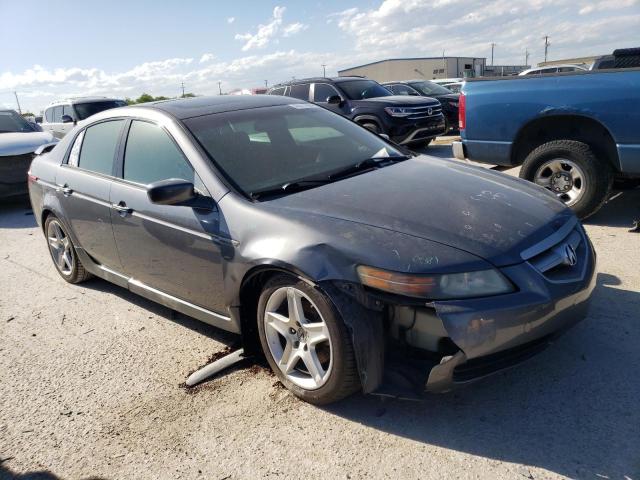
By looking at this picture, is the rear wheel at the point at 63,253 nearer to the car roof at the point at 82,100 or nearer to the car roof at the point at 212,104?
the car roof at the point at 212,104

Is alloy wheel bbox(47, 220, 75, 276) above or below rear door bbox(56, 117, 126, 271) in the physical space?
below

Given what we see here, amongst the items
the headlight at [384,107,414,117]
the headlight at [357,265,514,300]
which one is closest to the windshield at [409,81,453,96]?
the headlight at [384,107,414,117]

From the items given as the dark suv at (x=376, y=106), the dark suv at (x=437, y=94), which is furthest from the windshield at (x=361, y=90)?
the dark suv at (x=437, y=94)

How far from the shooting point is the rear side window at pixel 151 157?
137 inches

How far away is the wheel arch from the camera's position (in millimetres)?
5203

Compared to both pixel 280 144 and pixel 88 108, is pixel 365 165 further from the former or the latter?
pixel 88 108

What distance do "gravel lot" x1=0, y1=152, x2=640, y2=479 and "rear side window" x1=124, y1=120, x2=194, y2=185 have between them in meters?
1.19

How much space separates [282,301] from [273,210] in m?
0.50

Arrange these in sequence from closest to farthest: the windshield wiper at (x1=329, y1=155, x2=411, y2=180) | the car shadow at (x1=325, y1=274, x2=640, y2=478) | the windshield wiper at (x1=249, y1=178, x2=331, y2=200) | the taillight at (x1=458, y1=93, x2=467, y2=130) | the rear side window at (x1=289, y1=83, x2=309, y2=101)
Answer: the car shadow at (x1=325, y1=274, x2=640, y2=478), the windshield wiper at (x1=249, y1=178, x2=331, y2=200), the windshield wiper at (x1=329, y1=155, x2=411, y2=180), the taillight at (x1=458, y1=93, x2=467, y2=130), the rear side window at (x1=289, y1=83, x2=309, y2=101)

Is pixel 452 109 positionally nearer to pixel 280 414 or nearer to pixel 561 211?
pixel 561 211

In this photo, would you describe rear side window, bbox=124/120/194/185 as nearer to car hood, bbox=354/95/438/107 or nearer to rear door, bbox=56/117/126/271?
rear door, bbox=56/117/126/271

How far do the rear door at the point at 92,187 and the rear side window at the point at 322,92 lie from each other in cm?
767

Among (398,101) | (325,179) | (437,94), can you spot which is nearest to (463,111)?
(325,179)

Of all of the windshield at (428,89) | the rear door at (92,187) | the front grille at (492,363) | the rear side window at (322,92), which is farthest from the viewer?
the windshield at (428,89)
